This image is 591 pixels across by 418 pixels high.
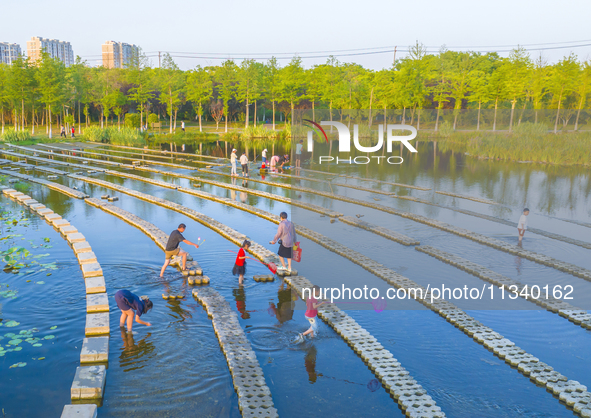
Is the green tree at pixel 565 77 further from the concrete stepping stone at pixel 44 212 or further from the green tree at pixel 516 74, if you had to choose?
the concrete stepping stone at pixel 44 212

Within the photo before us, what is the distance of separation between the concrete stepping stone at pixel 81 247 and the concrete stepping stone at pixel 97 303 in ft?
10.9

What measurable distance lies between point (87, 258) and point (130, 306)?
447 cm

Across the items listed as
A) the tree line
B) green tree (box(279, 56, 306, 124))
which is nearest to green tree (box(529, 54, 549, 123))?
the tree line

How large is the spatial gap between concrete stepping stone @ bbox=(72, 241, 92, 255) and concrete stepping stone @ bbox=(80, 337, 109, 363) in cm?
546

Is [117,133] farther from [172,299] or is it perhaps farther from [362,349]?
[362,349]

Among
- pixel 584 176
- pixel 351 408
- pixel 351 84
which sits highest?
pixel 351 84

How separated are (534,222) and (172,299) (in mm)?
13992

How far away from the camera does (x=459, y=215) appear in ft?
61.7

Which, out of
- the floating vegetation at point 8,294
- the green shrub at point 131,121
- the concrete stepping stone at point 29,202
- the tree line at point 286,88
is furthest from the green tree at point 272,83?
the floating vegetation at point 8,294

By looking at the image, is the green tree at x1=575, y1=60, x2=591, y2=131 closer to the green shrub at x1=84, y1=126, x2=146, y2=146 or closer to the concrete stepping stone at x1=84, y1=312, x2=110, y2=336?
the green shrub at x1=84, y1=126, x2=146, y2=146

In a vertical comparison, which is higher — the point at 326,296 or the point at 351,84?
the point at 351,84

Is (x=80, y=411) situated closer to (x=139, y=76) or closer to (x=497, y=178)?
(x=497, y=178)

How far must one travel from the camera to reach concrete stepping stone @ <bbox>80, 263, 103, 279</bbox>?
11266 millimetres

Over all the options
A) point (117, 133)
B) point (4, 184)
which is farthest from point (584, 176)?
point (117, 133)
